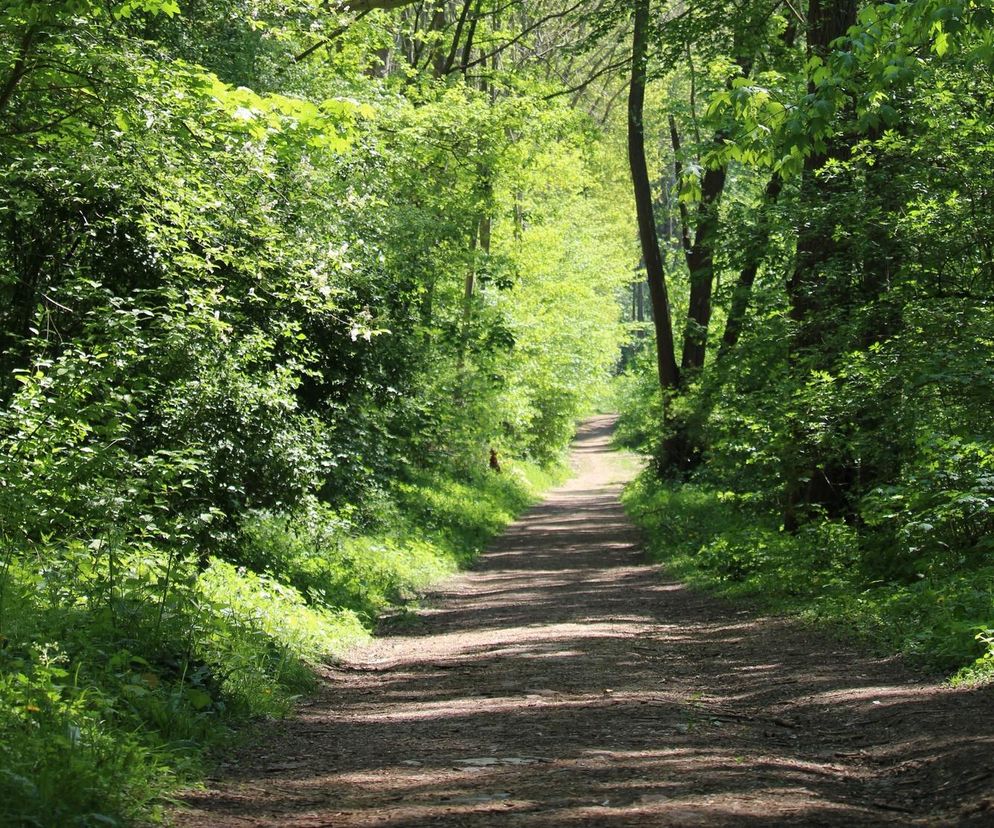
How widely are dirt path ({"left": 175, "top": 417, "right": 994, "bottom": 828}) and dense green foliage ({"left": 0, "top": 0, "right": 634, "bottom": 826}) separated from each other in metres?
0.64

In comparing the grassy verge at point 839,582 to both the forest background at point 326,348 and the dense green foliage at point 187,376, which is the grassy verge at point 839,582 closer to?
the forest background at point 326,348

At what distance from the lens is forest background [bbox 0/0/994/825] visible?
6789 mm

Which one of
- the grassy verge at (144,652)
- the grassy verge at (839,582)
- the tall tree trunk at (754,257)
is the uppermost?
the tall tree trunk at (754,257)

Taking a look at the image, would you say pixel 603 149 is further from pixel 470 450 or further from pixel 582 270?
pixel 470 450

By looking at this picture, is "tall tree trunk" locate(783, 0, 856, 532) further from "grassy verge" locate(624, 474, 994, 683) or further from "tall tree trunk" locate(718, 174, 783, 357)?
"grassy verge" locate(624, 474, 994, 683)

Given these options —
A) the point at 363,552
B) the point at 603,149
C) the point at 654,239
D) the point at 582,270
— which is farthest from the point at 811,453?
the point at 603,149

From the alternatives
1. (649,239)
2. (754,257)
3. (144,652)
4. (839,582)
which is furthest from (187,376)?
(649,239)

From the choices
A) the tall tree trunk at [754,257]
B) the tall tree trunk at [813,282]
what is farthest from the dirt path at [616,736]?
the tall tree trunk at [754,257]

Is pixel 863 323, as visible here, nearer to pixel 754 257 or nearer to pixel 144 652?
pixel 754 257

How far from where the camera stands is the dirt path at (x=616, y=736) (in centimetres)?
479

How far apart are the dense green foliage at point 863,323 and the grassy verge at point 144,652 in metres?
4.64

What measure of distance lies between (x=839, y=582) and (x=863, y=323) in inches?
118

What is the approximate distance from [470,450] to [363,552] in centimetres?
1317

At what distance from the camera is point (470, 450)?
27.0 m
